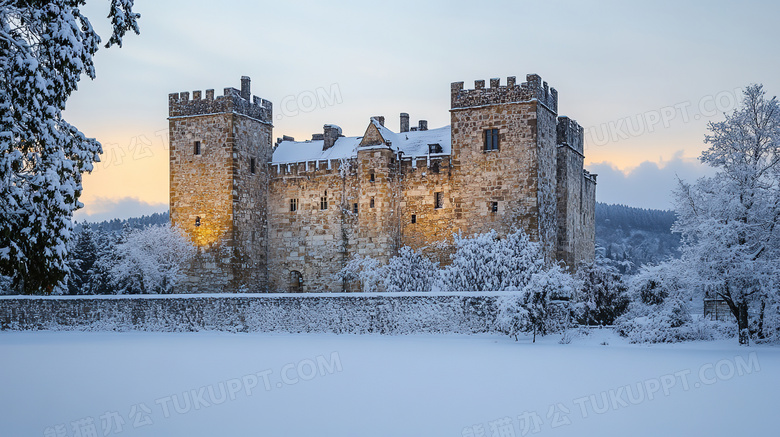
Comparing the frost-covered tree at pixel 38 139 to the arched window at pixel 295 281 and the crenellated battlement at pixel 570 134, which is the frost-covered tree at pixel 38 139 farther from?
the crenellated battlement at pixel 570 134

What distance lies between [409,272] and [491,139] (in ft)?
22.2

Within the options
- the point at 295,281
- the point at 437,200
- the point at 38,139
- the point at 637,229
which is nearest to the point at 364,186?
the point at 437,200

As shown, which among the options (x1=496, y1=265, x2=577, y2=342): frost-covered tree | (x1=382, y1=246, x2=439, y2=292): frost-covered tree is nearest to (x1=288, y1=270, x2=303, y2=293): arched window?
(x1=382, y1=246, x2=439, y2=292): frost-covered tree

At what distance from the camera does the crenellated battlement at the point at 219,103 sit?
3822 cm

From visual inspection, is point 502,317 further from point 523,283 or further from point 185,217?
point 185,217

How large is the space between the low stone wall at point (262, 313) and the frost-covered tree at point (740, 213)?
653cm

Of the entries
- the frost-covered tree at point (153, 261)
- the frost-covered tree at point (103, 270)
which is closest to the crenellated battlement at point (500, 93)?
the frost-covered tree at point (153, 261)

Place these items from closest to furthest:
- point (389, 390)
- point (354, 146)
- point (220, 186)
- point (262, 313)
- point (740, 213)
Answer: point (389, 390), point (740, 213), point (262, 313), point (220, 186), point (354, 146)

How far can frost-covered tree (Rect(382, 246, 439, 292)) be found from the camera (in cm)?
3416

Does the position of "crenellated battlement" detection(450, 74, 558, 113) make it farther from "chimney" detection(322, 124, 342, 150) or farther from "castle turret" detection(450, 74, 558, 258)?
"chimney" detection(322, 124, 342, 150)

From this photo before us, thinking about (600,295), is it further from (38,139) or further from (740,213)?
(38,139)

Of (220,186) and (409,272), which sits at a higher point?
(220,186)

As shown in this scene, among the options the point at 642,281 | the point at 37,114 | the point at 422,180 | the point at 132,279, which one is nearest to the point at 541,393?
the point at 37,114

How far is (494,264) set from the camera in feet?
104
